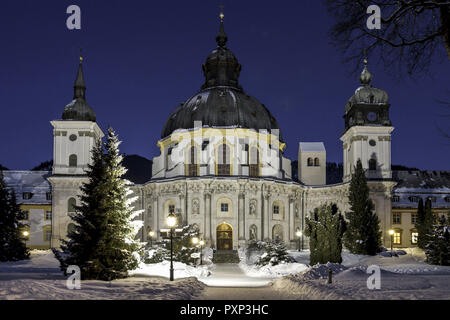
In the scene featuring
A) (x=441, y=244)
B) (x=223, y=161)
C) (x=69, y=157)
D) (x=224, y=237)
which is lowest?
(x=224, y=237)

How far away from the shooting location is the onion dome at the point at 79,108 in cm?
6981

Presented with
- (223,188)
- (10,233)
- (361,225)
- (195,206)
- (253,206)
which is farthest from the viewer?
(253,206)

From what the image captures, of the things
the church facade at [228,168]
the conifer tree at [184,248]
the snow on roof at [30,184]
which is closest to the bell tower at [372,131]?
the church facade at [228,168]

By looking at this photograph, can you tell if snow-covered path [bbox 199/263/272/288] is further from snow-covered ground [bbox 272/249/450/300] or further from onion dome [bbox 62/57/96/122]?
onion dome [bbox 62/57/96/122]

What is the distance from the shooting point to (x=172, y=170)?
66.1 metres

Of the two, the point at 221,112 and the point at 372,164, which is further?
the point at 372,164

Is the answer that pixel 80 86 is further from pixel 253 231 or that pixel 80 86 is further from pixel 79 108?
pixel 253 231

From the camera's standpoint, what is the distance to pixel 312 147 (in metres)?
79.6

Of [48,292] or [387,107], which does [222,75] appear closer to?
[387,107]

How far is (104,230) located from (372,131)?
5072 centimetres

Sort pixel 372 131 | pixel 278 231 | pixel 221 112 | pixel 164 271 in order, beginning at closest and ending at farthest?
pixel 164 271 → pixel 278 231 → pixel 221 112 → pixel 372 131

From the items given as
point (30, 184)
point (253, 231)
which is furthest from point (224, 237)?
point (30, 184)

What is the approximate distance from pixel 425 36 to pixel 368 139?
5657 centimetres

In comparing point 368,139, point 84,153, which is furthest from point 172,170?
point 368,139
